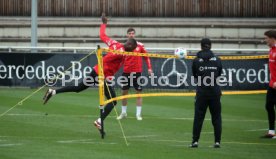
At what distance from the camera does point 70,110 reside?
73.5 feet

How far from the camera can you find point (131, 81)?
2100 cm

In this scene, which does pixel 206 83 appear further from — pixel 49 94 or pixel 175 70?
pixel 175 70

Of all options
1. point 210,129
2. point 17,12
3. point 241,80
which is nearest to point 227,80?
point 241,80

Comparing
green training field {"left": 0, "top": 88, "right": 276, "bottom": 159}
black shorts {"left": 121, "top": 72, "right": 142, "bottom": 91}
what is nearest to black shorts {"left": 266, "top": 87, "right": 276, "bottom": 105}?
green training field {"left": 0, "top": 88, "right": 276, "bottom": 159}

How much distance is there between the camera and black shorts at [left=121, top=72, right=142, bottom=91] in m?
20.8

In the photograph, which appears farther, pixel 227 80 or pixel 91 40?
pixel 91 40

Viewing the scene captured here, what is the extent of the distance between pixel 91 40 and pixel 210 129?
18.4 meters

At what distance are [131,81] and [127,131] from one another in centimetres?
330

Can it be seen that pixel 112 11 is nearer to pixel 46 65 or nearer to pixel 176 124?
pixel 46 65

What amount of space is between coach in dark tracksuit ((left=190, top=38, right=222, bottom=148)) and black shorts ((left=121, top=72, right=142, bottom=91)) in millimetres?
5762

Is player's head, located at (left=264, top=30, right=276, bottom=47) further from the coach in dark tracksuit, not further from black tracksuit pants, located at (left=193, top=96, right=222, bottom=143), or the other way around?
black tracksuit pants, located at (left=193, top=96, right=222, bottom=143)

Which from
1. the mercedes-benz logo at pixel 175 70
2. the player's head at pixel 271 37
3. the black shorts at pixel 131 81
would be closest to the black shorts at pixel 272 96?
the player's head at pixel 271 37

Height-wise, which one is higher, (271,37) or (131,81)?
(271,37)

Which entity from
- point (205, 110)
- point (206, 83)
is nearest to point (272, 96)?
point (205, 110)
